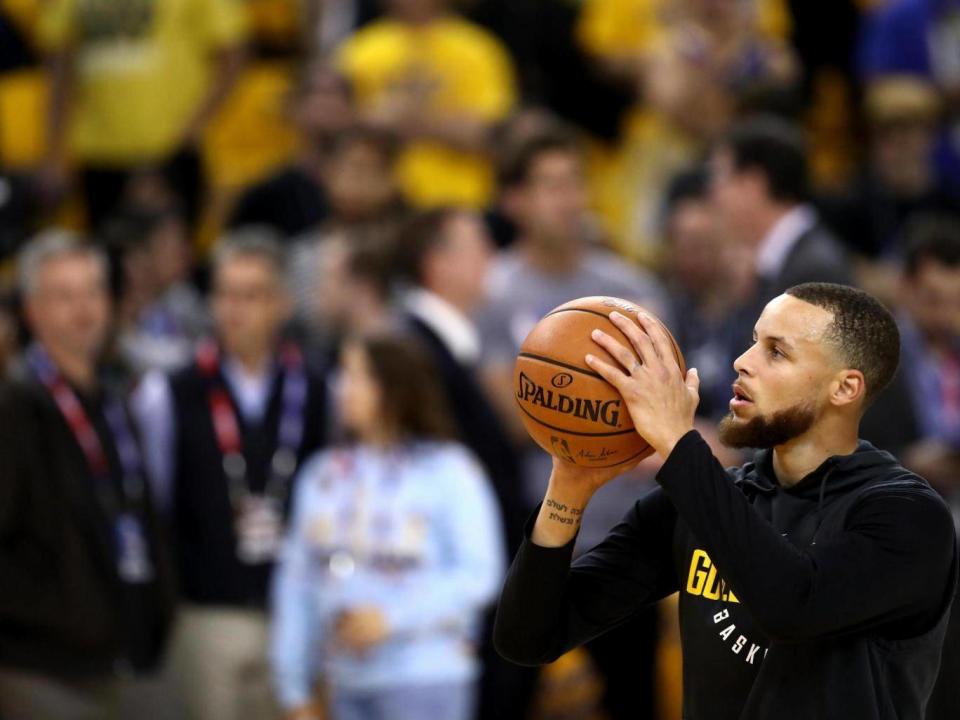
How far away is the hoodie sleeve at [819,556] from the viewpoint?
3311mm

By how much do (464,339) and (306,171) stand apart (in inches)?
103

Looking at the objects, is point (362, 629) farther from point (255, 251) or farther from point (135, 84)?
point (135, 84)

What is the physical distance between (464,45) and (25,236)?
9.68 feet

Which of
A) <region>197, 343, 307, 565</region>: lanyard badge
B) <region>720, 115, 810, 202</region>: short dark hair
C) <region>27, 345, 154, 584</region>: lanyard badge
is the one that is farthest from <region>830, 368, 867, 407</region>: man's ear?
<region>197, 343, 307, 565</region>: lanyard badge

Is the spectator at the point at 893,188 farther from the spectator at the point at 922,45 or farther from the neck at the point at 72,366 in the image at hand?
the neck at the point at 72,366

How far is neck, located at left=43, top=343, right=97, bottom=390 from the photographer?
7344 millimetres

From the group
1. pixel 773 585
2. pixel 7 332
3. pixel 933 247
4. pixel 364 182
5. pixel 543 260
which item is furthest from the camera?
pixel 364 182

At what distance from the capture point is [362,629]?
6633 mm

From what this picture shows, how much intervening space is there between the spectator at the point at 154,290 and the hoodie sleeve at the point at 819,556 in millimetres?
5746

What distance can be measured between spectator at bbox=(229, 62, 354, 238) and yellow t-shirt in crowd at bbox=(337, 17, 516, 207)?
0.25 metres

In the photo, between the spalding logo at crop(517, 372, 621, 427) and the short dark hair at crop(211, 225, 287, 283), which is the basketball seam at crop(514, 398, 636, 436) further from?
the short dark hair at crop(211, 225, 287, 283)

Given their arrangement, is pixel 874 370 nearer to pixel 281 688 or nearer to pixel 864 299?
pixel 864 299

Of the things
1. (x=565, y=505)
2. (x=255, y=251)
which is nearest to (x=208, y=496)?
(x=255, y=251)

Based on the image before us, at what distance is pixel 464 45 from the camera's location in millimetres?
10586
